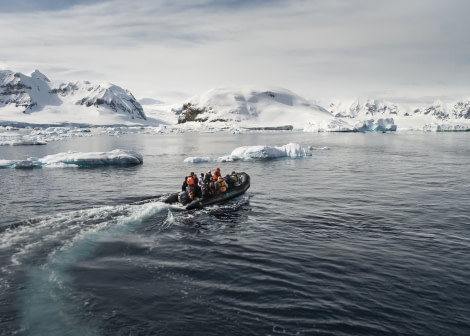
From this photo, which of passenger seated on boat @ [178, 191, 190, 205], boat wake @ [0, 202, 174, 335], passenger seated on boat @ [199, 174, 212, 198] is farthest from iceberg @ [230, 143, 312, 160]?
boat wake @ [0, 202, 174, 335]

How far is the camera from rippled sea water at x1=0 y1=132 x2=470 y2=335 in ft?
38.2

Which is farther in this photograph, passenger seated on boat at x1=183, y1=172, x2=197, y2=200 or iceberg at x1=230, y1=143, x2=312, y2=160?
iceberg at x1=230, y1=143, x2=312, y2=160

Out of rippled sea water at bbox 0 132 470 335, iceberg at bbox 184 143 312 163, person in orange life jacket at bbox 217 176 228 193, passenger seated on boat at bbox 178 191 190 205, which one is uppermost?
iceberg at bbox 184 143 312 163

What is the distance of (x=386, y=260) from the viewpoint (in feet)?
52.5

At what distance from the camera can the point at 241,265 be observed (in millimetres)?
15727

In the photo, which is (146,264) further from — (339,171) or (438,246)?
(339,171)

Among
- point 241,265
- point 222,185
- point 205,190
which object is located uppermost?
point 222,185

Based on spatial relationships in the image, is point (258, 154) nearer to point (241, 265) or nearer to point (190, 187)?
point (190, 187)

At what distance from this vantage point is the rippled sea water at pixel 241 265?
11641mm

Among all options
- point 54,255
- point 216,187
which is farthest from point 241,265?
point 216,187

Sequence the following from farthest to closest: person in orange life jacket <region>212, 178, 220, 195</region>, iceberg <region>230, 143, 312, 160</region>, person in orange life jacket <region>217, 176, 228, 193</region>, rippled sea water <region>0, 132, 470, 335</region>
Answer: iceberg <region>230, 143, 312, 160</region>
person in orange life jacket <region>217, 176, 228, 193</region>
person in orange life jacket <region>212, 178, 220, 195</region>
rippled sea water <region>0, 132, 470, 335</region>

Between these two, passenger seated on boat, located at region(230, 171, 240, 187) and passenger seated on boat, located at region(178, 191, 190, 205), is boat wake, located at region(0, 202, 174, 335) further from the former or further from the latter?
passenger seated on boat, located at region(230, 171, 240, 187)

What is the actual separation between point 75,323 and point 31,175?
3260cm

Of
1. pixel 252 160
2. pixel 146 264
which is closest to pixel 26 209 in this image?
pixel 146 264
